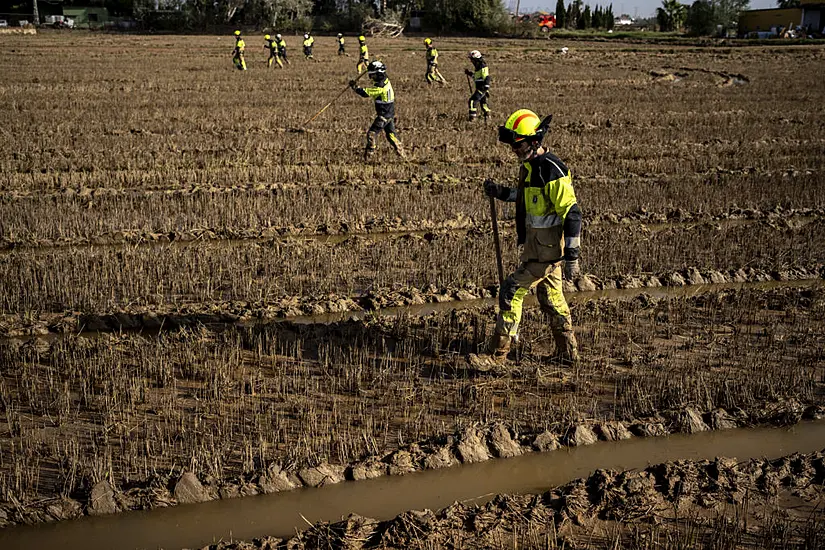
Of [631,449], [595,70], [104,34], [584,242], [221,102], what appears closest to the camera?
[631,449]

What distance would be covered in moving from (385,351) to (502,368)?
96cm

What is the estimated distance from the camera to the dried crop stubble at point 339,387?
18.2 ft

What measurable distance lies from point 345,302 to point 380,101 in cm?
630

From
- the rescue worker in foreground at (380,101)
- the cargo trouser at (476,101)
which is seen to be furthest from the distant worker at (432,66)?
the rescue worker in foreground at (380,101)

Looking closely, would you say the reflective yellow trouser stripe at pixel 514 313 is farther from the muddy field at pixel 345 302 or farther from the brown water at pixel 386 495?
the brown water at pixel 386 495

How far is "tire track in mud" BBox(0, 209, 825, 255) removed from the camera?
9.91 m

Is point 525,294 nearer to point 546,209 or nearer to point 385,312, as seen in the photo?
point 546,209

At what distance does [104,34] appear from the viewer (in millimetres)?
49250

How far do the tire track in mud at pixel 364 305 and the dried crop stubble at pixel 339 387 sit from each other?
47 centimetres

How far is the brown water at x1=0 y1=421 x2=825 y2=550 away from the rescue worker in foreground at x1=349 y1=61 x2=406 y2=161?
8.75 meters

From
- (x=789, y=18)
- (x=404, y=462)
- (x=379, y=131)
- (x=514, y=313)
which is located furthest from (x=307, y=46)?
(x=789, y=18)

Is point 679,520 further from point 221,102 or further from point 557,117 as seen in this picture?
point 221,102

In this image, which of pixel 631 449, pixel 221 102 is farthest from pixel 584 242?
pixel 221 102

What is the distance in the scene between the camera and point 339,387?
21.3 ft
